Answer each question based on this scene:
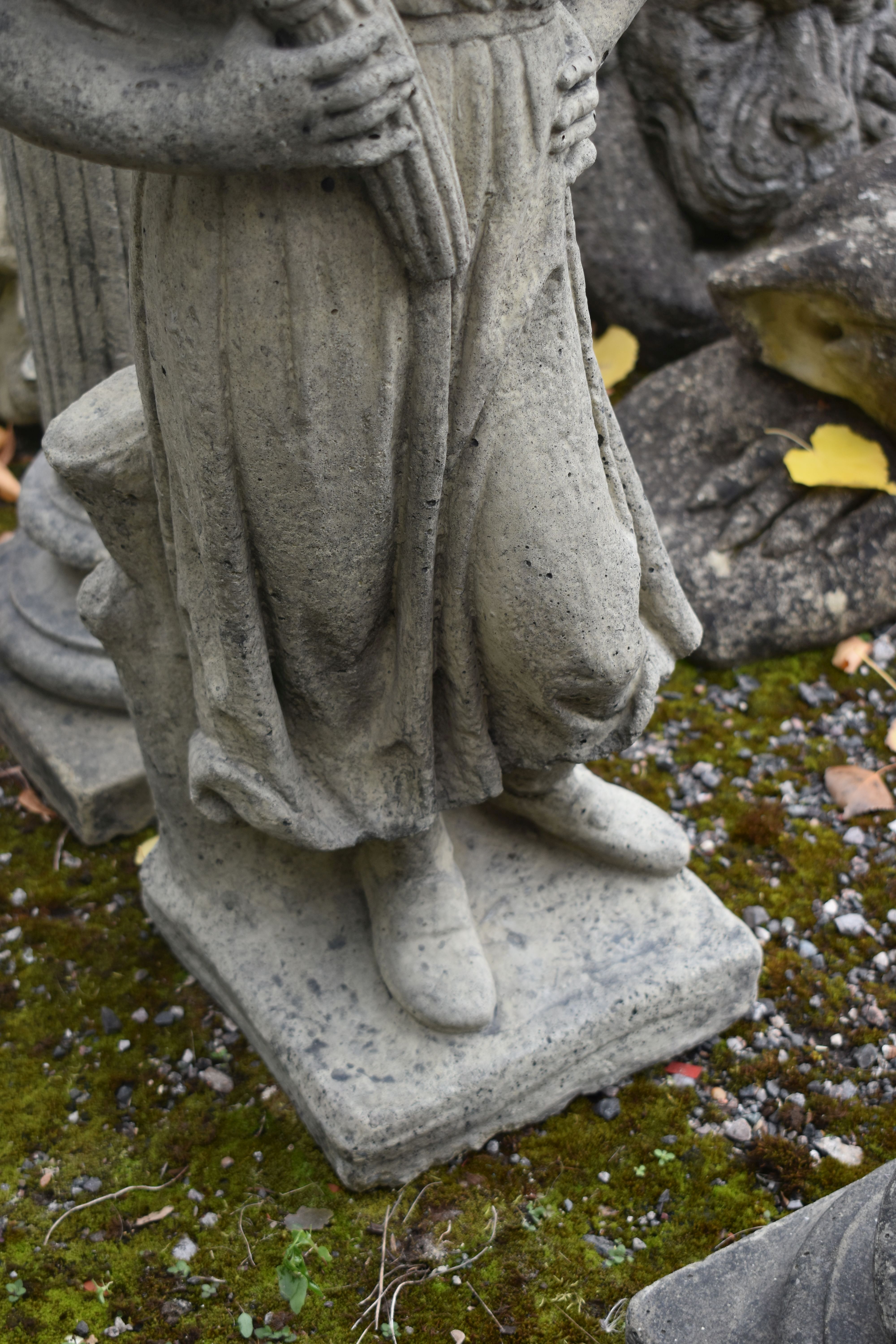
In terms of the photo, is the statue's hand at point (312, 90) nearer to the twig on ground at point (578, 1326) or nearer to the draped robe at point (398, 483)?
the draped robe at point (398, 483)

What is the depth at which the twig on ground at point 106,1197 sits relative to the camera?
1.97m

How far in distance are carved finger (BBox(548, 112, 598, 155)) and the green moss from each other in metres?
1.47

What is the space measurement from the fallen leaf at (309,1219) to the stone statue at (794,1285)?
0.50 m

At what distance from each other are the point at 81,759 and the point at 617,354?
2.04 m

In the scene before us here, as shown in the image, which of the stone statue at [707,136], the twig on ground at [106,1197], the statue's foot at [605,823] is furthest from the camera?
the stone statue at [707,136]

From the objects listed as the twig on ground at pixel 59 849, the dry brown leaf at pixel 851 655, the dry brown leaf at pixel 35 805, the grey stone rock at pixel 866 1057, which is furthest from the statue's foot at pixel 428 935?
the dry brown leaf at pixel 851 655

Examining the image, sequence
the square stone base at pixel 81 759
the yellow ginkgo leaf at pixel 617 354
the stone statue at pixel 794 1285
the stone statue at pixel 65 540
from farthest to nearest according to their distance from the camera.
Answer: the yellow ginkgo leaf at pixel 617 354 < the square stone base at pixel 81 759 < the stone statue at pixel 65 540 < the stone statue at pixel 794 1285

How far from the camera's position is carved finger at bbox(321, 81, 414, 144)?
122cm

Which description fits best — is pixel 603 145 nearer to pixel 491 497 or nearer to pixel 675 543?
pixel 675 543

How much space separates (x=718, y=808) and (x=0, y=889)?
4.80 ft

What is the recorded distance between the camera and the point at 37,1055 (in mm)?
2244

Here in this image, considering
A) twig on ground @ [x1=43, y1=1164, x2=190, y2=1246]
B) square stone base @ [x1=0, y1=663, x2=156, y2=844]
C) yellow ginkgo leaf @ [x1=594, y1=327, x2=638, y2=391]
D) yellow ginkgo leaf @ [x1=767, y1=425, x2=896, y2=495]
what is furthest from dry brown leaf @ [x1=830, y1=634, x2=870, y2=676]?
twig on ground @ [x1=43, y1=1164, x2=190, y2=1246]

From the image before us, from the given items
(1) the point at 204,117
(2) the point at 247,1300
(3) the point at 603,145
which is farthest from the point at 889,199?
(2) the point at 247,1300

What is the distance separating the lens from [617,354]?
151 inches
